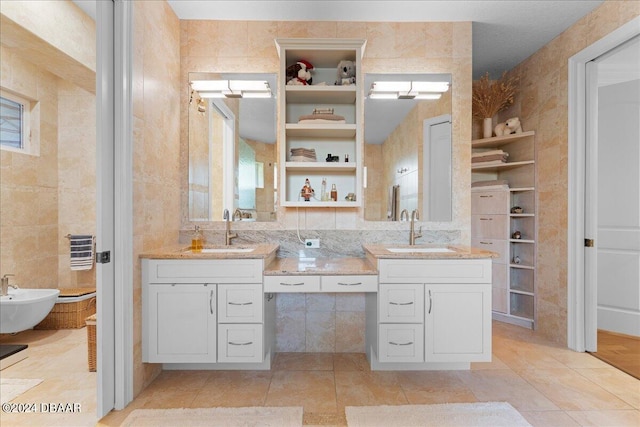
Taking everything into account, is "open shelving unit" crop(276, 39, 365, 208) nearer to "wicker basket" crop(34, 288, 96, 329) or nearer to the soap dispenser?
the soap dispenser

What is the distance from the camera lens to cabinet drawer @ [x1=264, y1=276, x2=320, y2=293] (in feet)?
7.09

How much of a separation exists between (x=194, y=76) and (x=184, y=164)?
70 cm

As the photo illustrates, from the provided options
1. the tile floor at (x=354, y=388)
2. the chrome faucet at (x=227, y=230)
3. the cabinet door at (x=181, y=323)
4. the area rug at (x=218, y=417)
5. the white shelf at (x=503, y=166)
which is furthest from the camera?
the white shelf at (x=503, y=166)

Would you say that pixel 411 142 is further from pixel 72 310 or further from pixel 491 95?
pixel 72 310

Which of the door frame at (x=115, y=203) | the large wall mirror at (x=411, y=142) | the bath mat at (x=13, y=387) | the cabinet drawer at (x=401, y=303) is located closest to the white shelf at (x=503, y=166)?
the large wall mirror at (x=411, y=142)

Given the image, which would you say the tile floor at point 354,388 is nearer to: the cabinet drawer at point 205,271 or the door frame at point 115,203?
the door frame at point 115,203

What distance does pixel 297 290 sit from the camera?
7.16 feet

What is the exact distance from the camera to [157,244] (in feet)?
7.59

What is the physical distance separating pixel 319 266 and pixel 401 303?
1.91ft

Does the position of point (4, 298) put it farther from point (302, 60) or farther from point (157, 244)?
point (302, 60)

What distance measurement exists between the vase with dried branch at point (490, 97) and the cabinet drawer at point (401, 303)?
209cm

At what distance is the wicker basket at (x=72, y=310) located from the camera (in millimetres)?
2465

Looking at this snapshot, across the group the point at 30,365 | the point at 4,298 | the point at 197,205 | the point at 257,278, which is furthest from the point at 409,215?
the point at 30,365

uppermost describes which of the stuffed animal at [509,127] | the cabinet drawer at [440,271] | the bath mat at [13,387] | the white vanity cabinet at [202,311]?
the stuffed animal at [509,127]
